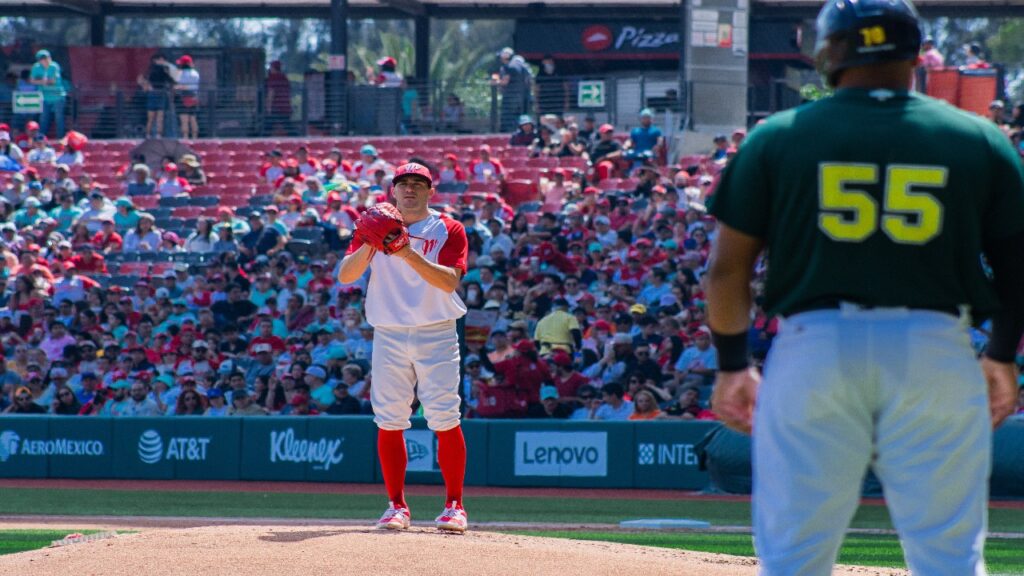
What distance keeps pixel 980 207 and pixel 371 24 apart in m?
70.2

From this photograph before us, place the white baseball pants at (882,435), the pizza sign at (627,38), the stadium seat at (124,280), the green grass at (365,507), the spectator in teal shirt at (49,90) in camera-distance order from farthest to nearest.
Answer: the pizza sign at (627,38) < the spectator in teal shirt at (49,90) < the stadium seat at (124,280) < the green grass at (365,507) < the white baseball pants at (882,435)

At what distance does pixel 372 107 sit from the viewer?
87.6 feet

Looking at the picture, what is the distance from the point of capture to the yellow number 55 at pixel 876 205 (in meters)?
3.25

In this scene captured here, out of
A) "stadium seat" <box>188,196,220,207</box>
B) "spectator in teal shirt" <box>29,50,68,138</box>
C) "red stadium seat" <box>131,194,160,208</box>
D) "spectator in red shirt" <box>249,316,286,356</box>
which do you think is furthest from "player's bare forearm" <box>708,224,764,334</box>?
"spectator in teal shirt" <box>29,50,68,138</box>

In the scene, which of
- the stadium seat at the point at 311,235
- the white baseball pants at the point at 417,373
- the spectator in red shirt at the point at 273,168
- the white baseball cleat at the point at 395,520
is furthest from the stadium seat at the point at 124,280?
the white baseball cleat at the point at 395,520

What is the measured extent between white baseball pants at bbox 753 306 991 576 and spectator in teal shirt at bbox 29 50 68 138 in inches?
1016

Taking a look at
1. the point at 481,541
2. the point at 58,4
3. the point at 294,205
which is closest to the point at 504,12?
the point at 58,4

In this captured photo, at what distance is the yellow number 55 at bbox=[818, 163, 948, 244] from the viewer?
3250 millimetres

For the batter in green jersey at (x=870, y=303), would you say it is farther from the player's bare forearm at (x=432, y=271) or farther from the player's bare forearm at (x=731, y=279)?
the player's bare forearm at (x=432, y=271)

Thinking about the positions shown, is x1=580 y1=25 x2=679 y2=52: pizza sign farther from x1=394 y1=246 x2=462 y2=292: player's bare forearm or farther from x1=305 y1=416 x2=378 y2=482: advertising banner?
x1=394 y1=246 x2=462 y2=292: player's bare forearm

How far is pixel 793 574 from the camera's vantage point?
10.7ft

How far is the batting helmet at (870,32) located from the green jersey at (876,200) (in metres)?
0.12

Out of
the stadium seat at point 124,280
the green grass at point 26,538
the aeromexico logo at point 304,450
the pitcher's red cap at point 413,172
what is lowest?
the aeromexico logo at point 304,450

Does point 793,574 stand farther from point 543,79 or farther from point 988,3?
point 988,3
